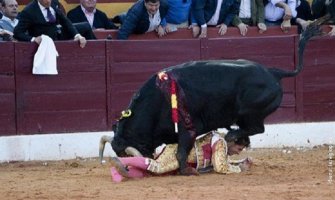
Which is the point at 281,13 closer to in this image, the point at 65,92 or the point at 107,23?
the point at 107,23

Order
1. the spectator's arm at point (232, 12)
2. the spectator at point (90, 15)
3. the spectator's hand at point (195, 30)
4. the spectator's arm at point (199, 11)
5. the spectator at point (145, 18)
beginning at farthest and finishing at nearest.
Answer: the spectator's arm at point (232, 12)
the spectator's hand at point (195, 30)
the spectator's arm at point (199, 11)
the spectator at point (90, 15)
the spectator at point (145, 18)

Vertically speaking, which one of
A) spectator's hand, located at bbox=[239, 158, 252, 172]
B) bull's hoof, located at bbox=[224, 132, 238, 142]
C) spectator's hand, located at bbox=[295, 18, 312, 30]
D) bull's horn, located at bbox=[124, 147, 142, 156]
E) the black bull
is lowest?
spectator's hand, located at bbox=[239, 158, 252, 172]

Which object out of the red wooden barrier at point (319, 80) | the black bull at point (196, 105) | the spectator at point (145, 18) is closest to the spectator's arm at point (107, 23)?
the spectator at point (145, 18)

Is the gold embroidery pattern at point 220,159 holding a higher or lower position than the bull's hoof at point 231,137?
lower

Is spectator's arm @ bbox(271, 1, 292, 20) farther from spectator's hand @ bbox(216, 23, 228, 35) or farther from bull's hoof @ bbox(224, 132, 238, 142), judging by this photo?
bull's hoof @ bbox(224, 132, 238, 142)

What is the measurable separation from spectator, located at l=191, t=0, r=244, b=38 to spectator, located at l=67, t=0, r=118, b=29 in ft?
3.61

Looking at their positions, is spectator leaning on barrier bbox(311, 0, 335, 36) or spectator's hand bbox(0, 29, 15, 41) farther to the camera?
spectator's hand bbox(0, 29, 15, 41)

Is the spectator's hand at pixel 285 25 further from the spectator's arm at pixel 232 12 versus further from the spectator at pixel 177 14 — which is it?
the spectator at pixel 177 14

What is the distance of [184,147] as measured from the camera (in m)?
8.86

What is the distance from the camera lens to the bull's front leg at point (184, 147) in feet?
29.0

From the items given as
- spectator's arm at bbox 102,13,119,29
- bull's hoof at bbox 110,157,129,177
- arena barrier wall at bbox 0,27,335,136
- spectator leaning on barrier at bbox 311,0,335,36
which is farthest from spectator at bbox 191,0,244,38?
bull's hoof at bbox 110,157,129,177

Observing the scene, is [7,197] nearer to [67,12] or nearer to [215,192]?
[215,192]

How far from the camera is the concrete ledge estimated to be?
11000 millimetres

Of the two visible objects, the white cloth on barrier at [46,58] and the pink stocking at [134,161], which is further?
the white cloth on barrier at [46,58]
